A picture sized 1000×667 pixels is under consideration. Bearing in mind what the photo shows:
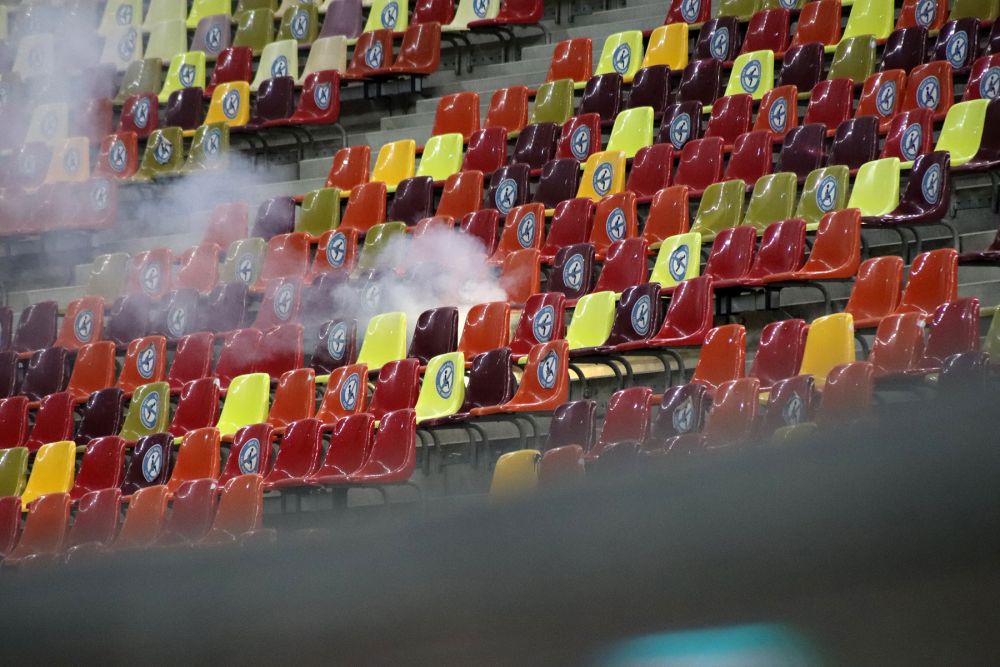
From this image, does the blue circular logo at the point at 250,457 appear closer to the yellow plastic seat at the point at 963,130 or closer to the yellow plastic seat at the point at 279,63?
the yellow plastic seat at the point at 963,130

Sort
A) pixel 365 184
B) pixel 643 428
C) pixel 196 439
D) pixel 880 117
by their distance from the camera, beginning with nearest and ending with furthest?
pixel 643 428
pixel 196 439
pixel 880 117
pixel 365 184

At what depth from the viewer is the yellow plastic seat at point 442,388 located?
4.34 metres

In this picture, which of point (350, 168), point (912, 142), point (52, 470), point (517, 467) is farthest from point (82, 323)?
point (912, 142)

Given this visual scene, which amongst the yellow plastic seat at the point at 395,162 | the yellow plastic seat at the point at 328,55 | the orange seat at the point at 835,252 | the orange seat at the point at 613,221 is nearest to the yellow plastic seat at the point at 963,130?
the orange seat at the point at 835,252

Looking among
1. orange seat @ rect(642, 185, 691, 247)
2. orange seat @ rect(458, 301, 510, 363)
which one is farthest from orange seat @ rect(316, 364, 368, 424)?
orange seat @ rect(642, 185, 691, 247)

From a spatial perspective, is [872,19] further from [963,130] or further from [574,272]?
[574,272]

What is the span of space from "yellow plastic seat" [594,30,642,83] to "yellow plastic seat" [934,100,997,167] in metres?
1.62

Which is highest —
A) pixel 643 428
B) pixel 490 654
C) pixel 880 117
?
pixel 880 117

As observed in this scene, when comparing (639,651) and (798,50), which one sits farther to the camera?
(798,50)

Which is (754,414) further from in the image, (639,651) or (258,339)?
(639,651)

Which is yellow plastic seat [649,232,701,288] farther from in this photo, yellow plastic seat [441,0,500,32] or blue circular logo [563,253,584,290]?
yellow plastic seat [441,0,500,32]

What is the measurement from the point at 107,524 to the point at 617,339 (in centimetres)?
156

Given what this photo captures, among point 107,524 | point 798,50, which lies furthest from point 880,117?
point 107,524

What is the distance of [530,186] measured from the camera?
5.70 meters
